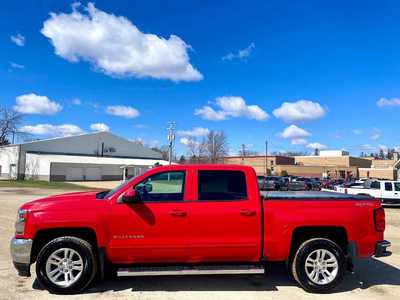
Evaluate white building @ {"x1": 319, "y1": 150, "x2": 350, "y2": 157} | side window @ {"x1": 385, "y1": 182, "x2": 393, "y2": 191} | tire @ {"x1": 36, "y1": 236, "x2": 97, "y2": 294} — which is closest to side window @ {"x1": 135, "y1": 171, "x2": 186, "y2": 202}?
tire @ {"x1": 36, "y1": 236, "x2": 97, "y2": 294}

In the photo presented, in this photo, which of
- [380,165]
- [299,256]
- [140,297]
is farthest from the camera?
[380,165]

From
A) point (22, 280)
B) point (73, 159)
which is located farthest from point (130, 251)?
point (73, 159)

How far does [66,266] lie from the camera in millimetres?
4414

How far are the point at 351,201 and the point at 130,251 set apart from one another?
3.44 m

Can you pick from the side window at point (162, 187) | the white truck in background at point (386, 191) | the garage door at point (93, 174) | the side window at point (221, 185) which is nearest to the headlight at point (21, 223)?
the side window at point (162, 187)

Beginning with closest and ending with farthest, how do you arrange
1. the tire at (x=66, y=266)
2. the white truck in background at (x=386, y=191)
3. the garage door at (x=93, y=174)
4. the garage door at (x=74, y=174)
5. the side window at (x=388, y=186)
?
the tire at (x=66, y=266)
the white truck in background at (x=386, y=191)
the side window at (x=388, y=186)
the garage door at (x=74, y=174)
the garage door at (x=93, y=174)

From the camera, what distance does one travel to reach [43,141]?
48625 millimetres

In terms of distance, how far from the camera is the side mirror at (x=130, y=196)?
14.0 feet

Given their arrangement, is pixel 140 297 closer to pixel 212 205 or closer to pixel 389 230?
pixel 212 205

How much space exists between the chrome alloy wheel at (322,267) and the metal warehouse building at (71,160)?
3483 centimetres

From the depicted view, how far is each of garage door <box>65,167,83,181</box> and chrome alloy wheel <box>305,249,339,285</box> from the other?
45.6m

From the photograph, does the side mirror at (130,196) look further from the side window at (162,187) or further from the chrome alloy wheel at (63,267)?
the chrome alloy wheel at (63,267)

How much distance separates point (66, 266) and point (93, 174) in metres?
46.5

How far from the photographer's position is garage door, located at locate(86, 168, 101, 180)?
47500mm
